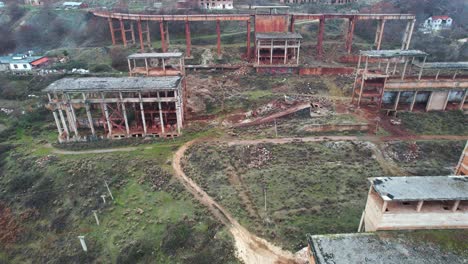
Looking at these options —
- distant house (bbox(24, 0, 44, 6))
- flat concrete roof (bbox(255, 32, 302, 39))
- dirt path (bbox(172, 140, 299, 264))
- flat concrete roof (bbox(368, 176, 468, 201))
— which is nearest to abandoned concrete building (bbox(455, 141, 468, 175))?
flat concrete roof (bbox(368, 176, 468, 201))

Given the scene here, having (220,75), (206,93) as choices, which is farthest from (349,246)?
(220,75)

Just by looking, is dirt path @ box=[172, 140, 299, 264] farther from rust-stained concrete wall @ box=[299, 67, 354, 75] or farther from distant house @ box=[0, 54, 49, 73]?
distant house @ box=[0, 54, 49, 73]

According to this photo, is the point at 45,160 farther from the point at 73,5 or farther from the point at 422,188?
the point at 73,5

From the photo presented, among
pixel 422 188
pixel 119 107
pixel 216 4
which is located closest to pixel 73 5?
pixel 216 4

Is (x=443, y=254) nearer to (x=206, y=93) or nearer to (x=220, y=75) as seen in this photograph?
(x=206, y=93)

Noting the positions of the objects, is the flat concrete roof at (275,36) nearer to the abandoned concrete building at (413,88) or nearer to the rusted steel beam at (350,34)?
the rusted steel beam at (350,34)

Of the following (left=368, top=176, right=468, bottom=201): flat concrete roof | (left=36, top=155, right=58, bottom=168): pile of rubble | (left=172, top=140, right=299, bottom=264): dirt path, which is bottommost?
(left=36, top=155, right=58, bottom=168): pile of rubble

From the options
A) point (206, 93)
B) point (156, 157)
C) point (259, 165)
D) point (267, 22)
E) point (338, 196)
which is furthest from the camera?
point (267, 22)
